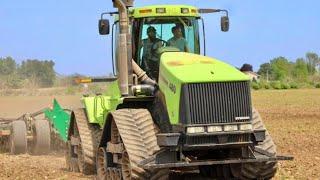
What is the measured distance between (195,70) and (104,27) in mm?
2445

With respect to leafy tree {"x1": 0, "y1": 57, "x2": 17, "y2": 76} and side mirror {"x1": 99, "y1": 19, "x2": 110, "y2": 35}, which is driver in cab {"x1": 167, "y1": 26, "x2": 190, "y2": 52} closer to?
side mirror {"x1": 99, "y1": 19, "x2": 110, "y2": 35}

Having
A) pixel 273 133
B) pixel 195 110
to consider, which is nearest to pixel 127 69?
pixel 195 110

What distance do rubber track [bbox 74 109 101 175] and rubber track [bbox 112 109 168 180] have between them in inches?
114

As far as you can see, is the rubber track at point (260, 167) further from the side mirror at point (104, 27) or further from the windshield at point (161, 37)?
the side mirror at point (104, 27)

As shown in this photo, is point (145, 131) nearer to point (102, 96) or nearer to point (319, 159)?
point (102, 96)

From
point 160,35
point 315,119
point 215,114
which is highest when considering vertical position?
point 160,35

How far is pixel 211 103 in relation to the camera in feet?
29.7

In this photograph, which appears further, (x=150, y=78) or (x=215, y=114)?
(x=150, y=78)

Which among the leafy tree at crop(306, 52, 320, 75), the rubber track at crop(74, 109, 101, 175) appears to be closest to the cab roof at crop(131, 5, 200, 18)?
the rubber track at crop(74, 109, 101, 175)

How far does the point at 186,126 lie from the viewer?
892 centimetres

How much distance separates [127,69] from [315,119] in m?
19.0

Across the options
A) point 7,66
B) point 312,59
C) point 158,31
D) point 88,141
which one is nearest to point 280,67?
point 312,59

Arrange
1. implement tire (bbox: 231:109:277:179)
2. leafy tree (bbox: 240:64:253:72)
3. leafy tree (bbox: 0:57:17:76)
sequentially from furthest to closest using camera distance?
leafy tree (bbox: 0:57:17:76)
leafy tree (bbox: 240:64:253:72)
implement tire (bbox: 231:109:277:179)

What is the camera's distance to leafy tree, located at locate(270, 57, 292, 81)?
127m
